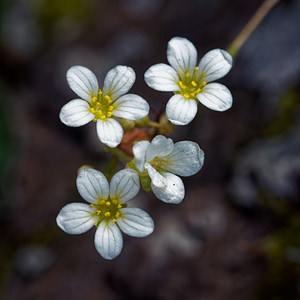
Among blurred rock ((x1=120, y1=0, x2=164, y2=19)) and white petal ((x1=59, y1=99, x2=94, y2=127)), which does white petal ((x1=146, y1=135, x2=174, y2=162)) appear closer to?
white petal ((x1=59, y1=99, x2=94, y2=127))

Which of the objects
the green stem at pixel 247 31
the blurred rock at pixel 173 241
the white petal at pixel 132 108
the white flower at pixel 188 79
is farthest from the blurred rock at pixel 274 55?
the white petal at pixel 132 108

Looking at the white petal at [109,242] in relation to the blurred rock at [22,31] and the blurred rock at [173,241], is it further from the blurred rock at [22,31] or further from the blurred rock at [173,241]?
the blurred rock at [22,31]

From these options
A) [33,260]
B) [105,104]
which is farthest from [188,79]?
[33,260]

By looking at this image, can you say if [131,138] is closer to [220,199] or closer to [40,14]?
[220,199]

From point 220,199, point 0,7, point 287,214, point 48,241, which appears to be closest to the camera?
point 287,214

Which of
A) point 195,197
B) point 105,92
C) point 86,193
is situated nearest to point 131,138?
point 105,92

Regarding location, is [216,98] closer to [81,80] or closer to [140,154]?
[140,154]
